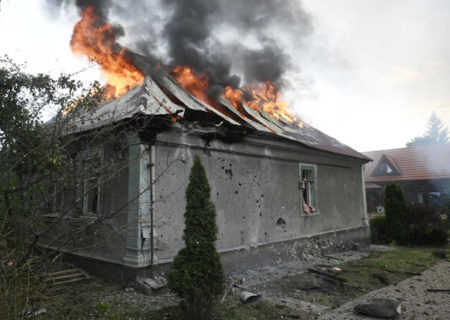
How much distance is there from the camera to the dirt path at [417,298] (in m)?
5.77

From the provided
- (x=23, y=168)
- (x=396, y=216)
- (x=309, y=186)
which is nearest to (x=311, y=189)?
(x=309, y=186)

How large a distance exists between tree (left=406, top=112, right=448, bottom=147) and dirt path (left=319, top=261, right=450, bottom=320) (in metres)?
48.0

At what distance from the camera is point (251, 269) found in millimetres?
8859

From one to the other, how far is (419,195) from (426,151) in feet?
14.3

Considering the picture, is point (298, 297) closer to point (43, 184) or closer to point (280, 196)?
point (280, 196)

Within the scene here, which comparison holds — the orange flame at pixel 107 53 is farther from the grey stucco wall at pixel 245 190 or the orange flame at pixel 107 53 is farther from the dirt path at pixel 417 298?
the dirt path at pixel 417 298

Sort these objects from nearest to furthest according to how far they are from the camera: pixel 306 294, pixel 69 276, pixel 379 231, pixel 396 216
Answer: pixel 306 294
pixel 69 276
pixel 396 216
pixel 379 231

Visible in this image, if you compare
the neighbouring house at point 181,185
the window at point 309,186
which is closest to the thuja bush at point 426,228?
the neighbouring house at point 181,185

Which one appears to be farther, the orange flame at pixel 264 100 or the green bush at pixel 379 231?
the green bush at pixel 379 231

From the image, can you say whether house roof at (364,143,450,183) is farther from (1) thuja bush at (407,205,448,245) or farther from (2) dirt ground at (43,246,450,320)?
(2) dirt ground at (43,246,450,320)

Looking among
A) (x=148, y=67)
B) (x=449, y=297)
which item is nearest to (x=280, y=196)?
(x=449, y=297)

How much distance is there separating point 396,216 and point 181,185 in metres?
12.2

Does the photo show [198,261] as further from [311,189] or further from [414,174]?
[414,174]

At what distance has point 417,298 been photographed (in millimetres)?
6840
